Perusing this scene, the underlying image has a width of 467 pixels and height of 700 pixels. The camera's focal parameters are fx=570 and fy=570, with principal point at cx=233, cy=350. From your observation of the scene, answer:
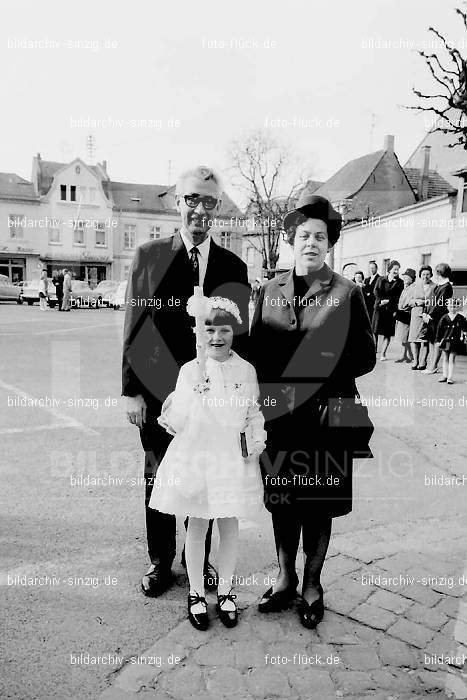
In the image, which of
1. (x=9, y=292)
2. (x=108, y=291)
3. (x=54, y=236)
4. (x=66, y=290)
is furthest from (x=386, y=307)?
(x=54, y=236)

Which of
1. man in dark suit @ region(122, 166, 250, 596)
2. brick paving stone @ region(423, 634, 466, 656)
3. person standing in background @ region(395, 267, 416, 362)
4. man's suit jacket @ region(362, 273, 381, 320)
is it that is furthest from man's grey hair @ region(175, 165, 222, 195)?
man's suit jacket @ region(362, 273, 381, 320)

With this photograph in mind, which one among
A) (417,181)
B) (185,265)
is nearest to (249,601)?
(185,265)

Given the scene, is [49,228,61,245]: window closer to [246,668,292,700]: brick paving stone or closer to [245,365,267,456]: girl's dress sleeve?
[245,365,267,456]: girl's dress sleeve

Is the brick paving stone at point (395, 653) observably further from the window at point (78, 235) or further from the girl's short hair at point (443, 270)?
the window at point (78, 235)

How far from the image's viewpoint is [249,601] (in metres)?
3.03

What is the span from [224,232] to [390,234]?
29.9 m

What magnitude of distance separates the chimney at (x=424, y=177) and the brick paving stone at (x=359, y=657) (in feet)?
146

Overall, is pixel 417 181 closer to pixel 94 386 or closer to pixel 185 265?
pixel 94 386

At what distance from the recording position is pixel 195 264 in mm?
3072

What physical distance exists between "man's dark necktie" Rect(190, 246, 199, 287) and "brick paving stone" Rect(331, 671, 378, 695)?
1973 millimetres

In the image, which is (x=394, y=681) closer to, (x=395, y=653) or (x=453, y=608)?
(x=395, y=653)

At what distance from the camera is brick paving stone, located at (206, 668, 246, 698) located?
2320mm

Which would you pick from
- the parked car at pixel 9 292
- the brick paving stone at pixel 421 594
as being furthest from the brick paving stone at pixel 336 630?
the parked car at pixel 9 292

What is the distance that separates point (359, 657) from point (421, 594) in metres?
0.70
